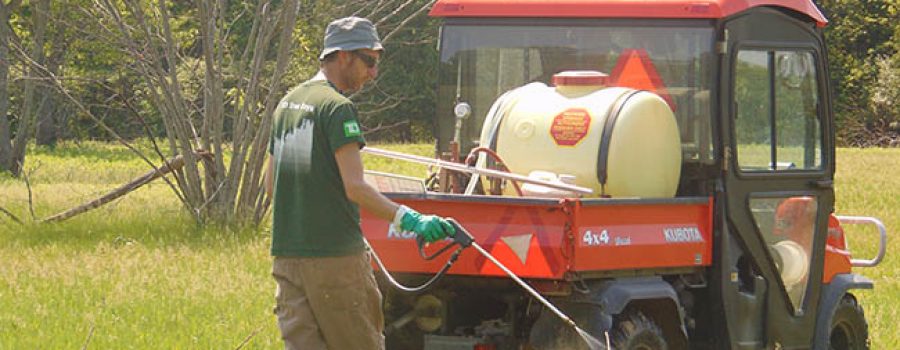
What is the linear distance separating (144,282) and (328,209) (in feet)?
20.3

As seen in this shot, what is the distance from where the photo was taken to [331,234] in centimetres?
662

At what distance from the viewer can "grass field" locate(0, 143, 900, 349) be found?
1004 centimetres

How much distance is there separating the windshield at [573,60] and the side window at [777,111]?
216mm

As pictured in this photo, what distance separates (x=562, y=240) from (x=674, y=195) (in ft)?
4.15

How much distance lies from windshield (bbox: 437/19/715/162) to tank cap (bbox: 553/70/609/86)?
43 centimetres

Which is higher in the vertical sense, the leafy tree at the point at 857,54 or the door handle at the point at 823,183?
the door handle at the point at 823,183

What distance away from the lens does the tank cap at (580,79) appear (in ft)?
28.1

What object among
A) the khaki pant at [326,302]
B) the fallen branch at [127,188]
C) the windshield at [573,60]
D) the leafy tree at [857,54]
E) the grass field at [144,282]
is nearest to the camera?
the khaki pant at [326,302]

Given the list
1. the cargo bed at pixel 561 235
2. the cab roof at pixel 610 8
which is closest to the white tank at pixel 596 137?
the cargo bed at pixel 561 235

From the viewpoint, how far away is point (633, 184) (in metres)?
8.38

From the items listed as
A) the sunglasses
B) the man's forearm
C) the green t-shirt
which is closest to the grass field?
the green t-shirt

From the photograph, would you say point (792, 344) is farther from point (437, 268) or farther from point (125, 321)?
point (125, 321)

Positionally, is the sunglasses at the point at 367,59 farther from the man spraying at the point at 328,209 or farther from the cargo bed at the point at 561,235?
the cargo bed at the point at 561,235

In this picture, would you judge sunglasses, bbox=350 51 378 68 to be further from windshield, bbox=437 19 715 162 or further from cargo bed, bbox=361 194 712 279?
windshield, bbox=437 19 715 162
